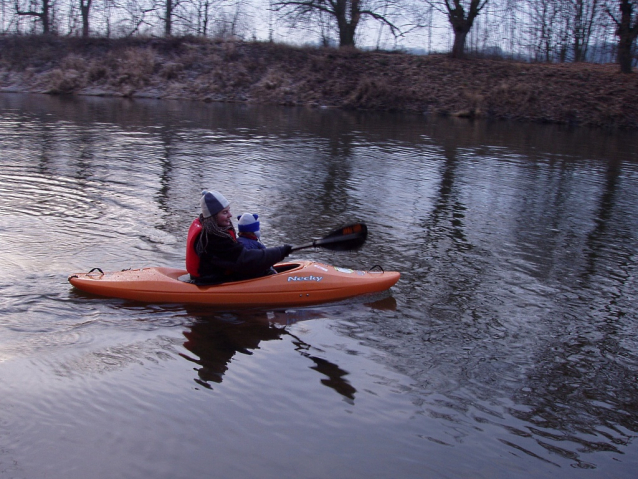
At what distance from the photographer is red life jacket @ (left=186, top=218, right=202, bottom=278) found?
552cm

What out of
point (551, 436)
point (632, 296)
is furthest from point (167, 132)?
point (551, 436)

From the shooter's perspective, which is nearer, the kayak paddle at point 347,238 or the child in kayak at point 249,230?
the child in kayak at point 249,230

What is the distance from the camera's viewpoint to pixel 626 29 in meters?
22.8

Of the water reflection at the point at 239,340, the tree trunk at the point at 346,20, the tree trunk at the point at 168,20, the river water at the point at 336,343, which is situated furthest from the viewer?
the tree trunk at the point at 168,20

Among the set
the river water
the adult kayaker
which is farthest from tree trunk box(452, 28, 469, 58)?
→ the adult kayaker

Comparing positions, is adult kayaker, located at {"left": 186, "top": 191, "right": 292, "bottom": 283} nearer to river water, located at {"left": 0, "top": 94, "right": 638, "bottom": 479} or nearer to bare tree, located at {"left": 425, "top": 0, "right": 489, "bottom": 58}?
river water, located at {"left": 0, "top": 94, "right": 638, "bottom": 479}

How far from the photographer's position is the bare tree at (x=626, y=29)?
2252 cm

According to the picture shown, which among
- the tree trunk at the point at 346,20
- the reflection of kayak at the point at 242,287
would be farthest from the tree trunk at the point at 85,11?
the reflection of kayak at the point at 242,287

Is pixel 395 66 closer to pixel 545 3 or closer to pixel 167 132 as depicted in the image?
pixel 545 3

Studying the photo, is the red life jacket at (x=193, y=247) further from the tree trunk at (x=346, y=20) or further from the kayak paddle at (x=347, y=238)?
the tree trunk at (x=346, y=20)

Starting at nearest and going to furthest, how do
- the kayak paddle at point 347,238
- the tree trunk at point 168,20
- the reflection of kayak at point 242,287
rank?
the reflection of kayak at point 242,287
the kayak paddle at point 347,238
the tree trunk at point 168,20

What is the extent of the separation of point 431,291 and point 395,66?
71.9ft

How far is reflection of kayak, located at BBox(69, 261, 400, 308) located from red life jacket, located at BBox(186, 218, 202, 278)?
0.14m

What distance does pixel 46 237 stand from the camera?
24.2 ft
